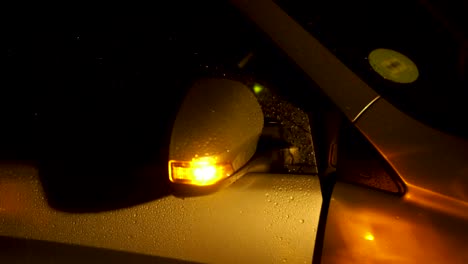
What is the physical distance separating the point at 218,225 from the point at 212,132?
0.36 metres

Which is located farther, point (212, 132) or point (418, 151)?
point (418, 151)

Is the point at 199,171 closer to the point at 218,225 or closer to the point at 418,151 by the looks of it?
the point at 218,225

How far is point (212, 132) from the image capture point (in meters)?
1.35

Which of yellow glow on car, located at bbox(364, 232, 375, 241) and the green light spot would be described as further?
the green light spot

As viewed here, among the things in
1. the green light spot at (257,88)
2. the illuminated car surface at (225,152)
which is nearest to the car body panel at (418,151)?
the illuminated car surface at (225,152)

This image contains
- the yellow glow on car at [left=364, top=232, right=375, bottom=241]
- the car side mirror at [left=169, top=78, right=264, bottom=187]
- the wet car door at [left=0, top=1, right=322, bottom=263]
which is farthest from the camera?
the wet car door at [left=0, top=1, right=322, bottom=263]

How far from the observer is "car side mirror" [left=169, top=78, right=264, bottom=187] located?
1342 millimetres

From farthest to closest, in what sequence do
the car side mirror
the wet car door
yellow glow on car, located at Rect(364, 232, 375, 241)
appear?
the wet car door < yellow glow on car, located at Rect(364, 232, 375, 241) < the car side mirror

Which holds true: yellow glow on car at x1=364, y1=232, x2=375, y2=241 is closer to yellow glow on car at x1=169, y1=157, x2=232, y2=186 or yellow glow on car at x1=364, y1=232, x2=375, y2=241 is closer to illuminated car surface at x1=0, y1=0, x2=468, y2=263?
illuminated car surface at x1=0, y1=0, x2=468, y2=263

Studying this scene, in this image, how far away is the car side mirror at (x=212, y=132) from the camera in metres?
1.34

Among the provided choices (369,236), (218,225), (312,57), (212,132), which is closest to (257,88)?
(312,57)

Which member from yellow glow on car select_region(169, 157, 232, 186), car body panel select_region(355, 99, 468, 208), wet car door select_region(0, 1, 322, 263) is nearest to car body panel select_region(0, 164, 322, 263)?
wet car door select_region(0, 1, 322, 263)

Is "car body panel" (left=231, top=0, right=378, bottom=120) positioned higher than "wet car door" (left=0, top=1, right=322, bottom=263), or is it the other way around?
"car body panel" (left=231, top=0, right=378, bottom=120)

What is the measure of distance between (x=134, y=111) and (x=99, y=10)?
432 mm
